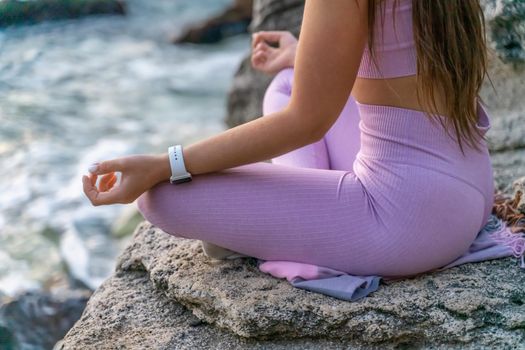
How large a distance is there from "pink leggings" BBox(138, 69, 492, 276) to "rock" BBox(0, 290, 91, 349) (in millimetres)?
1649

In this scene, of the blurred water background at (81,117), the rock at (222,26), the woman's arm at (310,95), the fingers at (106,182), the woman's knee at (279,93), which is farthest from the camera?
the rock at (222,26)

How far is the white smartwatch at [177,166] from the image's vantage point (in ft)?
6.17

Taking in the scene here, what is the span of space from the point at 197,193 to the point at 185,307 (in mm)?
370

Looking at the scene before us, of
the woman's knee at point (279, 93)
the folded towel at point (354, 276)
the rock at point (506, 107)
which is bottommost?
the folded towel at point (354, 276)

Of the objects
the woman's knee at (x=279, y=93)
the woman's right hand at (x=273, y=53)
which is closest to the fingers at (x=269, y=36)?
the woman's right hand at (x=273, y=53)

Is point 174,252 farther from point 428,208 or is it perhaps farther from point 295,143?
point 428,208

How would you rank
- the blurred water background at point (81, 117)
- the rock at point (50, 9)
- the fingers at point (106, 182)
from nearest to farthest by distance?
the fingers at point (106, 182) → the blurred water background at point (81, 117) → the rock at point (50, 9)

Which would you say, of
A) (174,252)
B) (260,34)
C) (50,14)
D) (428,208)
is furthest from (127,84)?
(428,208)

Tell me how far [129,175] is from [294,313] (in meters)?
0.52

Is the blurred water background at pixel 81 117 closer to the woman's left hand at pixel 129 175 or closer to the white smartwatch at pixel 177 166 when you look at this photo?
the woman's left hand at pixel 129 175

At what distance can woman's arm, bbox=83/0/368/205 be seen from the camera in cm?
170

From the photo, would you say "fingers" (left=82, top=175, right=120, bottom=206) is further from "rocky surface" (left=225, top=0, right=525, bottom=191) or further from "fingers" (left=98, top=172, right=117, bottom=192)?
"rocky surface" (left=225, top=0, right=525, bottom=191)

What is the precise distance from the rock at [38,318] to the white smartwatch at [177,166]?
168cm

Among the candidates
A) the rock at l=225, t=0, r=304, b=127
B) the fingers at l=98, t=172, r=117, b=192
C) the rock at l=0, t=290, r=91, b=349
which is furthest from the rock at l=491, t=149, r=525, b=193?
the rock at l=0, t=290, r=91, b=349
